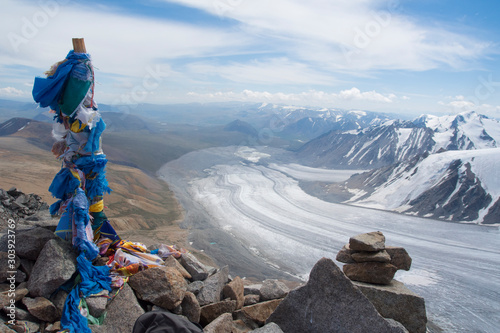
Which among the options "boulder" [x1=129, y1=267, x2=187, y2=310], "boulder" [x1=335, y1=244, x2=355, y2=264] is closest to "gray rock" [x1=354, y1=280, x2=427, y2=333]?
"boulder" [x1=335, y1=244, x2=355, y2=264]

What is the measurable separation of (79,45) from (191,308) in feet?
18.0

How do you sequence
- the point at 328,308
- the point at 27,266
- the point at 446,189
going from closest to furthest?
1. the point at 328,308
2. the point at 27,266
3. the point at 446,189

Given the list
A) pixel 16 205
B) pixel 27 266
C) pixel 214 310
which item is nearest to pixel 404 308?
pixel 214 310

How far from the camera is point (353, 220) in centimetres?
4459

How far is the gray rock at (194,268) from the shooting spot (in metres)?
7.37

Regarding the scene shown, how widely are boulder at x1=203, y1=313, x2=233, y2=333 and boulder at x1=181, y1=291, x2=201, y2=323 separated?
1.47ft

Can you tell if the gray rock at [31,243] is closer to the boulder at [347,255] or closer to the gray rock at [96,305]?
the gray rock at [96,305]

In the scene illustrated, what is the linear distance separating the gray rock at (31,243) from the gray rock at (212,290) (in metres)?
3.08

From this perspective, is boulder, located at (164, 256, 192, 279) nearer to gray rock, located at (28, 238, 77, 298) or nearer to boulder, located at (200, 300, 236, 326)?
boulder, located at (200, 300, 236, 326)

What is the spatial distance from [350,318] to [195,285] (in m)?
3.25

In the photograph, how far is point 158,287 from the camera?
18.6 ft

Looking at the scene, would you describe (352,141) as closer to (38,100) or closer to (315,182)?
(315,182)

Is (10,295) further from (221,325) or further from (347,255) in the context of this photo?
(347,255)

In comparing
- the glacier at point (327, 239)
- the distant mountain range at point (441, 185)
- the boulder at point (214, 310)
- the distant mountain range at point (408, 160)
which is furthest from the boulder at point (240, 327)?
the distant mountain range at point (441, 185)
